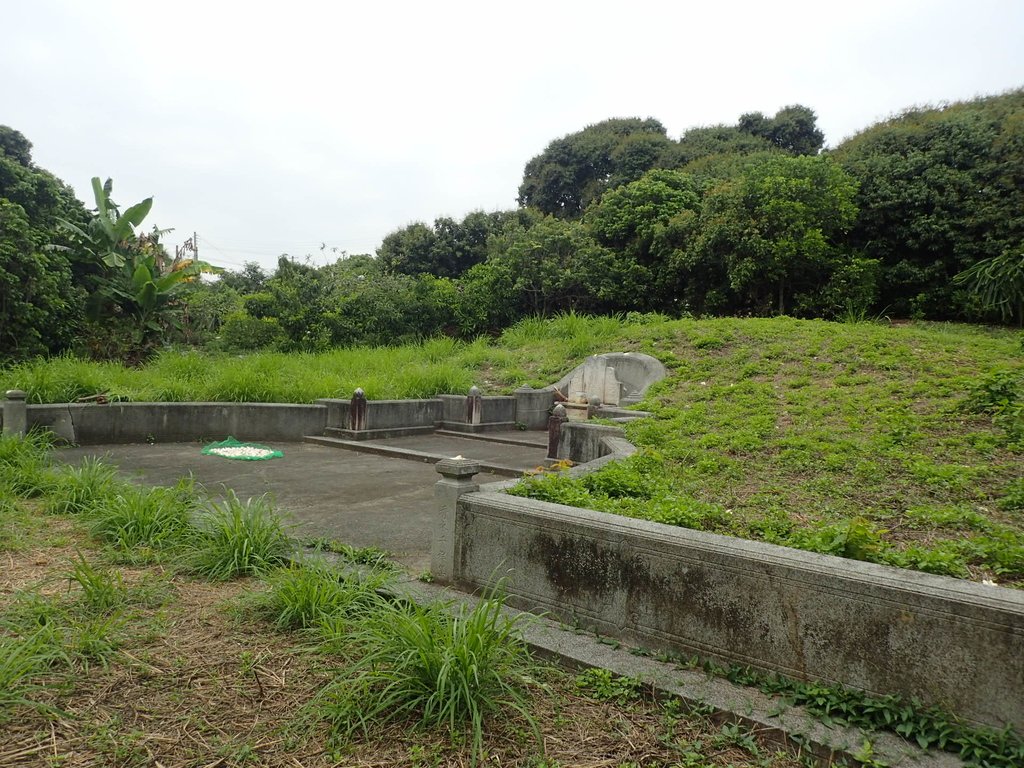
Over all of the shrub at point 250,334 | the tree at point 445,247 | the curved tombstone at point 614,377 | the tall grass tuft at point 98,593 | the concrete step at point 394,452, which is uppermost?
the tree at point 445,247

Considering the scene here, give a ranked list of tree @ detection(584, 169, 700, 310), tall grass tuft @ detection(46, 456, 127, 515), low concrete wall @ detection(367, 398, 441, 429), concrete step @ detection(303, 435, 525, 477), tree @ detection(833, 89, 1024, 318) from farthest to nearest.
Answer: tree @ detection(584, 169, 700, 310) < tree @ detection(833, 89, 1024, 318) < low concrete wall @ detection(367, 398, 441, 429) < concrete step @ detection(303, 435, 525, 477) < tall grass tuft @ detection(46, 456, 127, 515)

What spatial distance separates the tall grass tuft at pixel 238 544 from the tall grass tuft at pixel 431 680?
4.99 ft

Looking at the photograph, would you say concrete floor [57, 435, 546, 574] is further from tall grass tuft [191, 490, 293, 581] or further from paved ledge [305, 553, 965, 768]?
paved ledge [305, 553, 965, 768]

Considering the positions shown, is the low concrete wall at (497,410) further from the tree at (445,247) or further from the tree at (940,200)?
the tree at (445,247)

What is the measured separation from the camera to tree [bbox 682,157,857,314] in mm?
16500

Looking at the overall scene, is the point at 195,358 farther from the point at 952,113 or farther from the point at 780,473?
the point at 952,113

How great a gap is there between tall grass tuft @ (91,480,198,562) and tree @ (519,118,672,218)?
80.6 ft

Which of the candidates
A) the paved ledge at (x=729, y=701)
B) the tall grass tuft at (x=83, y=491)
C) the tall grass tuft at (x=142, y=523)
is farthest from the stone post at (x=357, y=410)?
Answer: the paved ledge at (x=729, y=701)

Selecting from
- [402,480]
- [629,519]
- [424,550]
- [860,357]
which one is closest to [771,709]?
[629,519]

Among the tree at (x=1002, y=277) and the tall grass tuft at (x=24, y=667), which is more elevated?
the tree at (x=1002, y=277)

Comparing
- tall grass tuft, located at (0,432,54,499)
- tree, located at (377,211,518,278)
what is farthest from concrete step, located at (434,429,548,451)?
tree, located at (377,211,518,278)

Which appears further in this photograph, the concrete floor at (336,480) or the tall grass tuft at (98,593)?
the concrete floor at (336,480)

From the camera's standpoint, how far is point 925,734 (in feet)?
7.80

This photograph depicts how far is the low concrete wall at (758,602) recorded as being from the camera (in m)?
2.39
